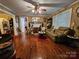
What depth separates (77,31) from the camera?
162 inches

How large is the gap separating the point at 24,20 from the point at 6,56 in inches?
399

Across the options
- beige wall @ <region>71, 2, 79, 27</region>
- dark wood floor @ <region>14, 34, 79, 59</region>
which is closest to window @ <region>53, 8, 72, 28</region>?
beige wall @ <region>71, 2, 79, 27</region>

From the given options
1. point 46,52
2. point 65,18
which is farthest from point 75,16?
point 46,52

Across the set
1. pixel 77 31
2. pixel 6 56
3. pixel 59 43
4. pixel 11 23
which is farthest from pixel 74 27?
pixel 11 23

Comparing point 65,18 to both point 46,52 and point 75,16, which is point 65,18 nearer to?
point 75,16

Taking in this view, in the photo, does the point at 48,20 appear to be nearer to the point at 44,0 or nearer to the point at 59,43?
the point at 59,43

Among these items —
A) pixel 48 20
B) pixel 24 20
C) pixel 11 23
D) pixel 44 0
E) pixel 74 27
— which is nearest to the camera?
pixel 44 0

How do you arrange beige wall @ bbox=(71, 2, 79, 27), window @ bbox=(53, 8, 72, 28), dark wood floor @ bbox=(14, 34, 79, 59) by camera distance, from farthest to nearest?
window @ bbox=(53, 8, 72, 28) → beige wall @ bbox=(71, 2, 79, 27) → dark wood floor @ bbox=(14, 34, 79, 59)

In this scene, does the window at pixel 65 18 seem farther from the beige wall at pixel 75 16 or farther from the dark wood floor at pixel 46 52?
the dark wood floor at pixel 46 52

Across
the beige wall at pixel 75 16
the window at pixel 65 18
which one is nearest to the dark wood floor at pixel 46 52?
the beige wall at pixel 75 16

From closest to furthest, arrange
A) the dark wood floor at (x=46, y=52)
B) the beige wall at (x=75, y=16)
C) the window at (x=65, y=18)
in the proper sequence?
the dark wood floor at (x=46, y=52) → the beige wall at (x=75, y=16) → the window at (x=65, y=18)

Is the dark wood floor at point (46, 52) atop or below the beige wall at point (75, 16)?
below

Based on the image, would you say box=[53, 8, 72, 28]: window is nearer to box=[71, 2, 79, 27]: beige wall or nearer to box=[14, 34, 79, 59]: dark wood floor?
box=[71, 2, 79, 27]: beige wall

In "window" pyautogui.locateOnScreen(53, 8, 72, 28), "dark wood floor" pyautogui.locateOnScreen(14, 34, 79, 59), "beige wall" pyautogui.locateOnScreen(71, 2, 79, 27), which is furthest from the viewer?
"window" pyautogui.locateOnScreen(53, 8, 72, 28)
